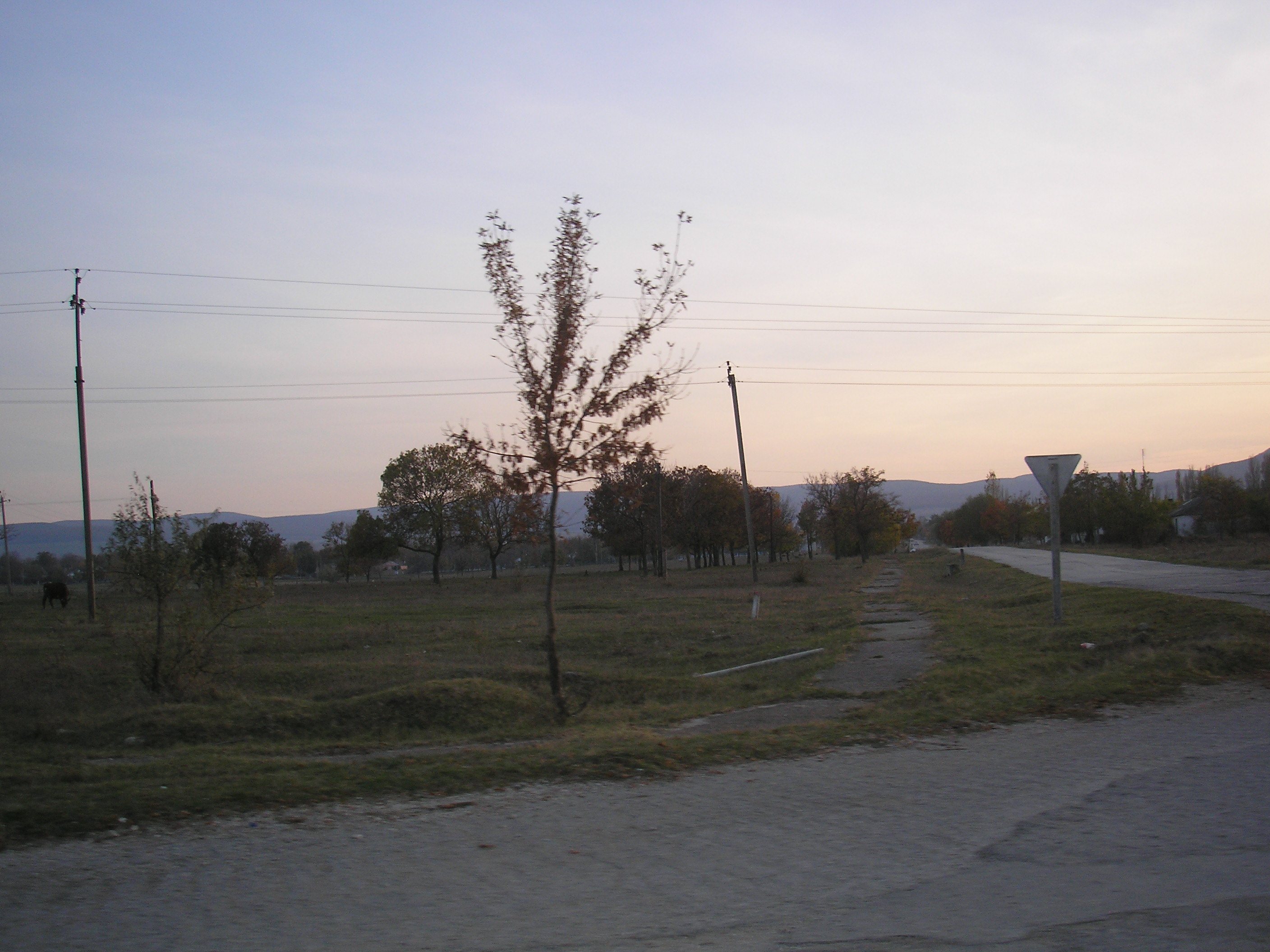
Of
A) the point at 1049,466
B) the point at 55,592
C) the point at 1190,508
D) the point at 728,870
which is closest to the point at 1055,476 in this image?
the point at 1049,466

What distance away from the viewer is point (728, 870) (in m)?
4.66

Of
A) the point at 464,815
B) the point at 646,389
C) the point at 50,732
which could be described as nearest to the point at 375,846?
the point at 464,815

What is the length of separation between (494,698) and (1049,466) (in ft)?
31.5

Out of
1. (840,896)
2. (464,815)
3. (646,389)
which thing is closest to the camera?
(840,896)

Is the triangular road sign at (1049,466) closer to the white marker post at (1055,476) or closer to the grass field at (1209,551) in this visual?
the white marker post at (1055,476)

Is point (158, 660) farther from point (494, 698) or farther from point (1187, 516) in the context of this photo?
point (1187, 516)

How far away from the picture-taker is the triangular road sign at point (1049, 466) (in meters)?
13.9

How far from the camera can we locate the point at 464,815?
5664mm

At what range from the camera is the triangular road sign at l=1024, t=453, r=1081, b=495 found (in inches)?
546

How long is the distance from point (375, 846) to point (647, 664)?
1225cm

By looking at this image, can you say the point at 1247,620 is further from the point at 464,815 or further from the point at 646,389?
the point at 464,815

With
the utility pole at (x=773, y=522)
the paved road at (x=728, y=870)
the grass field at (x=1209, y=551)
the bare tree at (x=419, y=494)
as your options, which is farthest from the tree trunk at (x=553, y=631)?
the utility pole at (x=773, y=522)

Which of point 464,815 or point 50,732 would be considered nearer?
point 464,815

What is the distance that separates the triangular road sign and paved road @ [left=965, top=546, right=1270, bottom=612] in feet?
11.0
